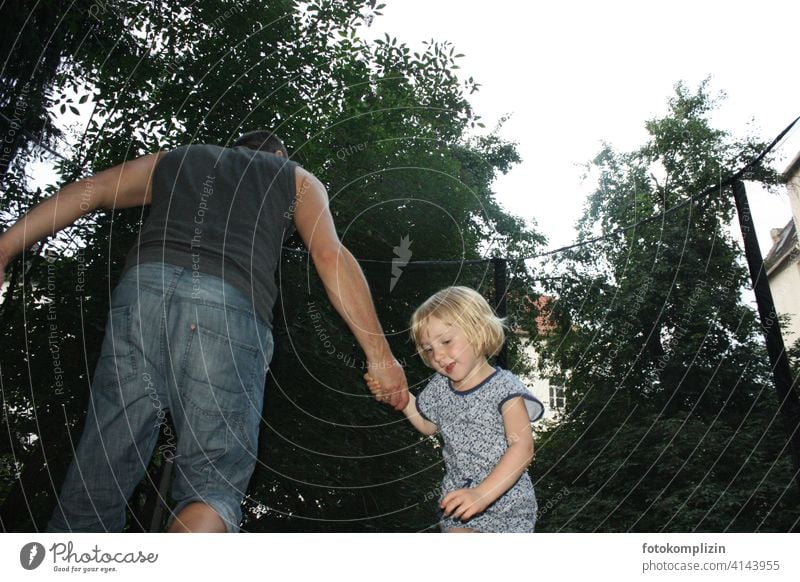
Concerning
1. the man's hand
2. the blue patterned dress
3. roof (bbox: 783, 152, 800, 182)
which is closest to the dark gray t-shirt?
the man's hand

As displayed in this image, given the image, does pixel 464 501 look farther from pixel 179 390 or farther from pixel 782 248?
pixel 782 248

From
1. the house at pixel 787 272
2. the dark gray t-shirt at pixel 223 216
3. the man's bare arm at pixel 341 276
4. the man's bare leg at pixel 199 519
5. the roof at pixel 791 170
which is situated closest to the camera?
the man's bare leg at pixel 199 519

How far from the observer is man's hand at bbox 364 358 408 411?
1361 mm

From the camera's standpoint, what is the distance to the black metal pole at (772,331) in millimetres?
2023

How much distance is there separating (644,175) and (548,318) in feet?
1.91

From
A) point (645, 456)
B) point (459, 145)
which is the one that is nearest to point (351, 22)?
point (459, 145)

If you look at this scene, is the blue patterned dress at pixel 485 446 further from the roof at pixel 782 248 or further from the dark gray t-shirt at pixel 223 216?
the roof at pixel 782 248

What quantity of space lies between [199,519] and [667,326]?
1907 millimetres

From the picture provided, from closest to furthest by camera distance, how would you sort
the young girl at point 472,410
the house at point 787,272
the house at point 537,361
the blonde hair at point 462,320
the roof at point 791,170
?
1. the young girl at point 472,410
2. the blonde hair at point 462,320
3. the house at point 787,272
4. the roof at point 791,170
5. the house at point 537,361

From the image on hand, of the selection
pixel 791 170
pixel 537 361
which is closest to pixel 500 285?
pixel 537 361

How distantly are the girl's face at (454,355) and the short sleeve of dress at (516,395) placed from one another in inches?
2.2

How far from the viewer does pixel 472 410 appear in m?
1.44

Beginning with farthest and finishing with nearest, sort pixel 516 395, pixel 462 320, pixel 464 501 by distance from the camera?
pixel 462 320 < pixel 516 395 < pixel 464 501

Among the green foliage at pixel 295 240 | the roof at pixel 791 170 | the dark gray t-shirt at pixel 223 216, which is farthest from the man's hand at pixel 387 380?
the roof at pixel 791 170
